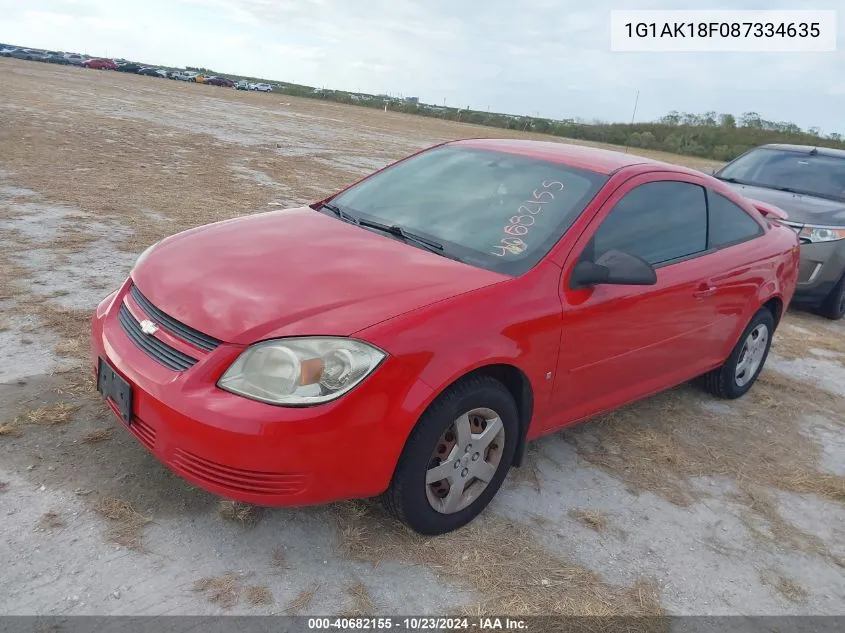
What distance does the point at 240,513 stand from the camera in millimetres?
2727

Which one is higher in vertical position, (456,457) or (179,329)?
(179,329)

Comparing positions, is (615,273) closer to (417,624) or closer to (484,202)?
(484,202)

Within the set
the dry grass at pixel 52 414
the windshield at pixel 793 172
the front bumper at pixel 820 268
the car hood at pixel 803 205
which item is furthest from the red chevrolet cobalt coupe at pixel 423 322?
the windshield at pixel 793 172

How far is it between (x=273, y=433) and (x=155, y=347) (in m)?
0.69

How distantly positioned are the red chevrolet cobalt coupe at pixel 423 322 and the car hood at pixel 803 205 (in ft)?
10.6

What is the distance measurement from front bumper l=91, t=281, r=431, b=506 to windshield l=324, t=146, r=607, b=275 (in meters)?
0.89

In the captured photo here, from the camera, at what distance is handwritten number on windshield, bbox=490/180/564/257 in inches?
120

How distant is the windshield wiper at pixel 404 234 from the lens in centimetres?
312

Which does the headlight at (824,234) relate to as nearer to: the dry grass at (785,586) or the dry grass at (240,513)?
the dry grass at (785,586)

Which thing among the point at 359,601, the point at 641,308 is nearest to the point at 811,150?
the point at 641,308

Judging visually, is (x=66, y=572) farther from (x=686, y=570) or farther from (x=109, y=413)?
(x=686, y=570)

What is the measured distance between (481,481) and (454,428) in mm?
356

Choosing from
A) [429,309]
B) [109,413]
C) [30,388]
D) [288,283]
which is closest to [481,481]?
[429,309]

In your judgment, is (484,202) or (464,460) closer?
(464,460)
